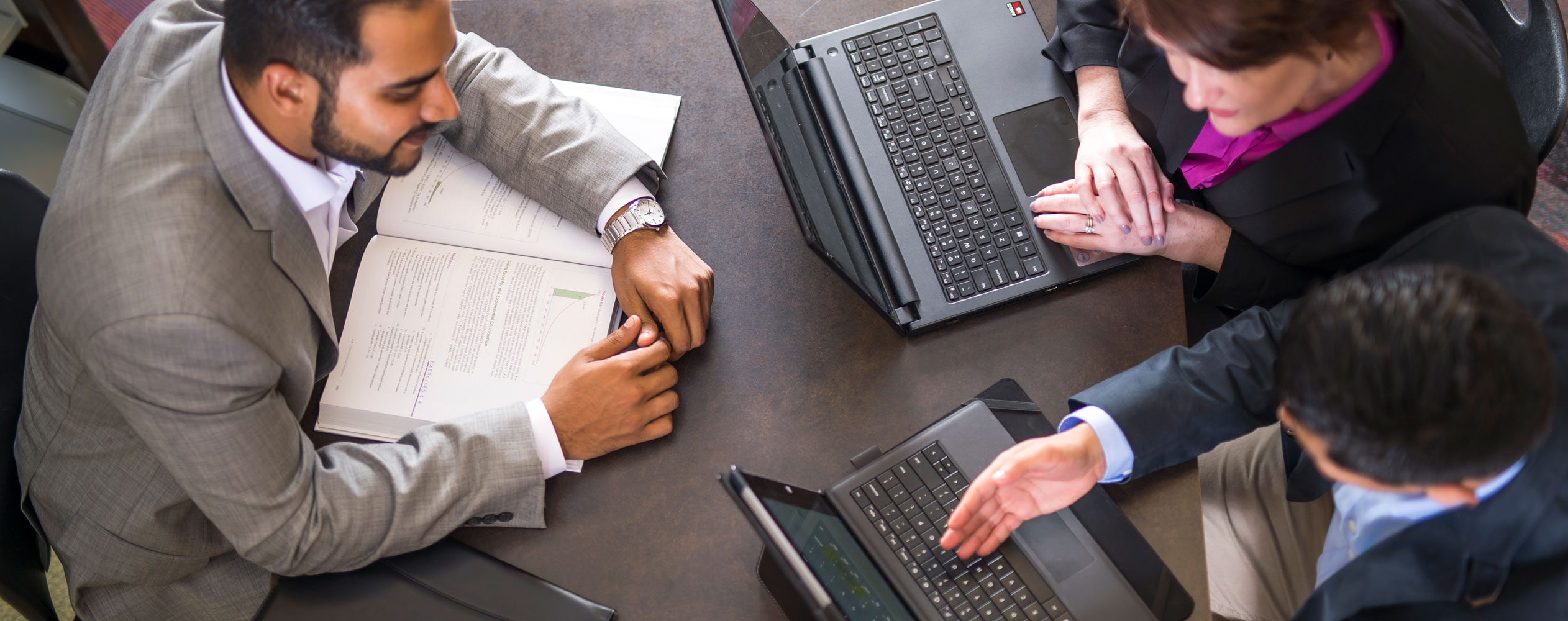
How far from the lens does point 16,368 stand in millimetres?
1109

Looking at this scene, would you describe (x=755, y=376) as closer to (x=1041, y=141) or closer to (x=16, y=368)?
(x=1041, y=141)

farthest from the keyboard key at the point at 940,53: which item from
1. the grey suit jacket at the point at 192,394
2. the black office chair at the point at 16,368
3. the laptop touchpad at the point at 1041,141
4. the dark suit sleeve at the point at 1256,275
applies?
the black office chair at the point at 16,368

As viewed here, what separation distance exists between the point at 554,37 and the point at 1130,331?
918 mm

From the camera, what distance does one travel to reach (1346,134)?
41.6 inches

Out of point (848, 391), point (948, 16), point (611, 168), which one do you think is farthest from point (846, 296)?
point (948, 16)

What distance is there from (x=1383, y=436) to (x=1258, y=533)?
2.09 ft

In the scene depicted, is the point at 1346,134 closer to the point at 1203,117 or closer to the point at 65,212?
the point at 1203,117

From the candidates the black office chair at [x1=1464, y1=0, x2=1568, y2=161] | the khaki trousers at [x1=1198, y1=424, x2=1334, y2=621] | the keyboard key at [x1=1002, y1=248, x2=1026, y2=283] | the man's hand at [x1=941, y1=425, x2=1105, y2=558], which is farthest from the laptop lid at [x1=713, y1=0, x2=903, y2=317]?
the black office chair at [x1=1464, y1=0, x2=1568, y2=161]

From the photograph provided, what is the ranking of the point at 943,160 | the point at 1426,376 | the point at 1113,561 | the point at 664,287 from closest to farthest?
the point at 1426,376 < the point at 1113,561 < the point at 664,287 < the point at 943,160

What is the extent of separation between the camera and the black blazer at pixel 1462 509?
2.99 ft

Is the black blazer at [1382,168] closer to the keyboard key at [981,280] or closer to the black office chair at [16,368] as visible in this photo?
the keyboard key at [981,280]

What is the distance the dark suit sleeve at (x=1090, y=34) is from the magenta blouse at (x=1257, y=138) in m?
0.17

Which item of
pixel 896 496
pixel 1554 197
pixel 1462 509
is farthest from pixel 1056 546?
pixel 1554 197

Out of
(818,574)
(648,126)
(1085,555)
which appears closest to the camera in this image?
(818,574)
